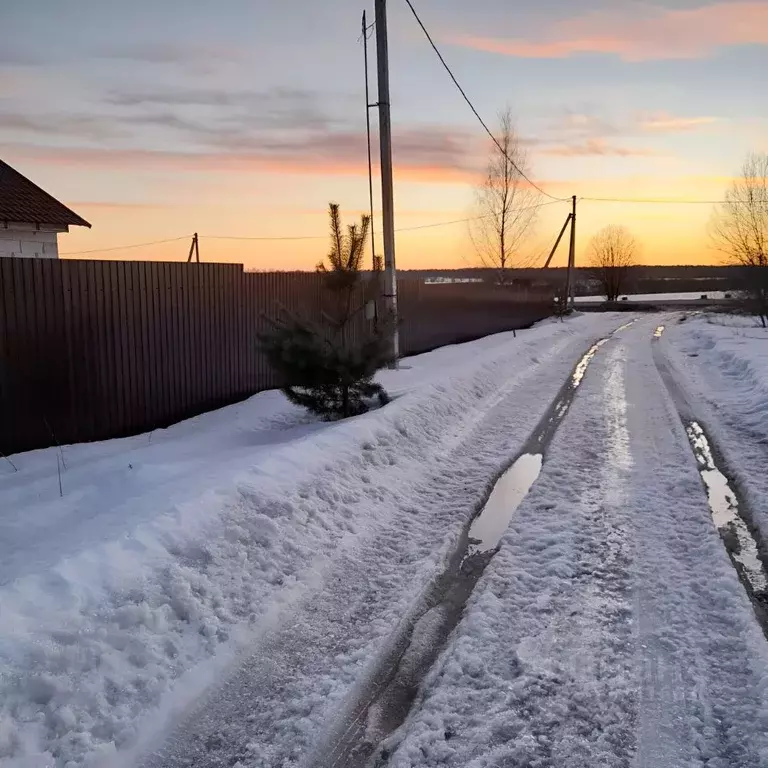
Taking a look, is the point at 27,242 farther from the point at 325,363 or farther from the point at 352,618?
the point at 352,618

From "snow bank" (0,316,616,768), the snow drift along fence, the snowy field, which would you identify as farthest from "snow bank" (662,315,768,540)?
the snowy field

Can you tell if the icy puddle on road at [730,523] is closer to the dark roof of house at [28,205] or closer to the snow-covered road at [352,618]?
the snow-covered road at [352,618]

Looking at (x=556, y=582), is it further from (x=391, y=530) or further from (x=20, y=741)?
(x=20, y=741)

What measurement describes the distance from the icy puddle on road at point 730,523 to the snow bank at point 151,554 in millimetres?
2721

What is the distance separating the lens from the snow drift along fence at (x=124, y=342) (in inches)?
296

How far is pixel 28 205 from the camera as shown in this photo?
14.2m

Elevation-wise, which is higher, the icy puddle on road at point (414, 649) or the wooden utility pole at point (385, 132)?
the wooden utility pole at point (385, 132)

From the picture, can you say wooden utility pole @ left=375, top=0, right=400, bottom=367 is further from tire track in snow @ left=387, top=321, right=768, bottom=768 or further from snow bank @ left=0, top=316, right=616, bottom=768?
tire track in snow @ left=387, top=321, right=768, bottom=768

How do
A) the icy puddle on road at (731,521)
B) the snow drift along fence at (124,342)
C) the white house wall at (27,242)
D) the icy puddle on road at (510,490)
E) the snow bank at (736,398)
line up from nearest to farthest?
the icy puddle on road at (731,521), the icy puddle on road at (510,490), the snow bank at (736,398), the snow drift along fence at (124,342), the white house wall at (27,242)

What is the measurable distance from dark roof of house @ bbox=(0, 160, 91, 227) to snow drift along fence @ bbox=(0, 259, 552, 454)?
5691 millimetres

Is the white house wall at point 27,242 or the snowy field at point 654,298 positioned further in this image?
the snowy field at point 654,298

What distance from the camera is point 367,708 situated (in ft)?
10.4

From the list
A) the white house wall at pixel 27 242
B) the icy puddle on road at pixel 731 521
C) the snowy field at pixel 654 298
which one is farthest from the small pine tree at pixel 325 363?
the snowy field at pixel 654 298

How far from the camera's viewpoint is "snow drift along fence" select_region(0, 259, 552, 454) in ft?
24.7
